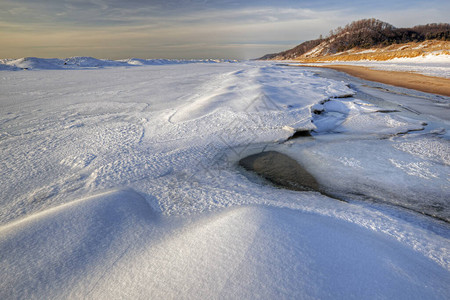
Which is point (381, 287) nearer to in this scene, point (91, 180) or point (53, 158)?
point (91, 180)

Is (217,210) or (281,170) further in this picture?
(281,170)

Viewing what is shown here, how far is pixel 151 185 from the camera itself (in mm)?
2254

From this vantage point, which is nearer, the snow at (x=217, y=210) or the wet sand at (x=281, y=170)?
the snow at (x=217, y=210)

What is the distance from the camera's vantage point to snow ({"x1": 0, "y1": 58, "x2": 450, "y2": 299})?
1.12 metres

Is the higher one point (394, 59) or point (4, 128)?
point (394, 59)

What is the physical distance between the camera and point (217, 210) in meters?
1.84

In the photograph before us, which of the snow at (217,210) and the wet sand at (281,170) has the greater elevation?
the snow at (217,210)

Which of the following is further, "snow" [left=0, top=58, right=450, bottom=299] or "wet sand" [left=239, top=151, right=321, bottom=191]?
"wet sand" [left=239, top=151, right=321, bottom=191]

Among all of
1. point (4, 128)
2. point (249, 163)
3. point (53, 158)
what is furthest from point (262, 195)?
point (4, 128)

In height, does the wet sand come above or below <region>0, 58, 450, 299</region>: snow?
below

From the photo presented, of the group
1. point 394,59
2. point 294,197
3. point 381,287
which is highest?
point 394,59

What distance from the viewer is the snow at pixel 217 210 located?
1117 millimetres

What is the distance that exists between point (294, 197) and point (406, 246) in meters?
0.87

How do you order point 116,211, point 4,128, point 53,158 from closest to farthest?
point 116,211 → point 53,158 → point 4,128
